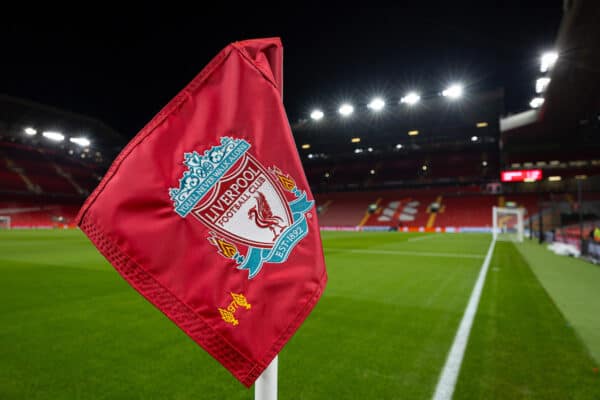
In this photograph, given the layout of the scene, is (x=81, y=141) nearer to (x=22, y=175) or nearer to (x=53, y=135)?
(x=53, y=135)

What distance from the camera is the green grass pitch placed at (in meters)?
2.27

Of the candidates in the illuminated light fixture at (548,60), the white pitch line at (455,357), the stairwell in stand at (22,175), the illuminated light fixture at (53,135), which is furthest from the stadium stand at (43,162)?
the illuminated light fixture at (548,60)

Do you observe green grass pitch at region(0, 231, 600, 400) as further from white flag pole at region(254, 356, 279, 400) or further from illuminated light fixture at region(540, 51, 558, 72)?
illuminated light fixture at region(540, 51, 558, 72)

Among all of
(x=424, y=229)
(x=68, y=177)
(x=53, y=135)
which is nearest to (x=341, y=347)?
(x=424, y=229)

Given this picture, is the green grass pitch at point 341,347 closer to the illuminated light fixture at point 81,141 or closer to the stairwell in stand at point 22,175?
the illuminated light fixture at point 81,141

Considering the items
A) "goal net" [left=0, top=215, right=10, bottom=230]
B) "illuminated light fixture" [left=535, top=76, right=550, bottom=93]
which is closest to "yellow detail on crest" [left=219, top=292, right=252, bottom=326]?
"illuminated light fixture" [left=535, top=76, right=550, bottom=93]

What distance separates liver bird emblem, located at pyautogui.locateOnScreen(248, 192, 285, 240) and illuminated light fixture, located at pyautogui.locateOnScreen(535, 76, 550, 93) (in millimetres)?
22896

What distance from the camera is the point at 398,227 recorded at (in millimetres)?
37188

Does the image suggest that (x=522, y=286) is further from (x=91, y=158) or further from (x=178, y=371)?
(x=91, y=158)

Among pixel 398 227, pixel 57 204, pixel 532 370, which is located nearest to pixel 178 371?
pixel 532 370

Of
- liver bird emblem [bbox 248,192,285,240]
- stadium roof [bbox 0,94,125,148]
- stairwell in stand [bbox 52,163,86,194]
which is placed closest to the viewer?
liver bird emblem [bbox 248,192,285,240]

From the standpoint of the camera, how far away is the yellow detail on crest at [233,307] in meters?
0.85

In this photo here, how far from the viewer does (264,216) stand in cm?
96

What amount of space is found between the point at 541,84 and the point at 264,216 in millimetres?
24339
